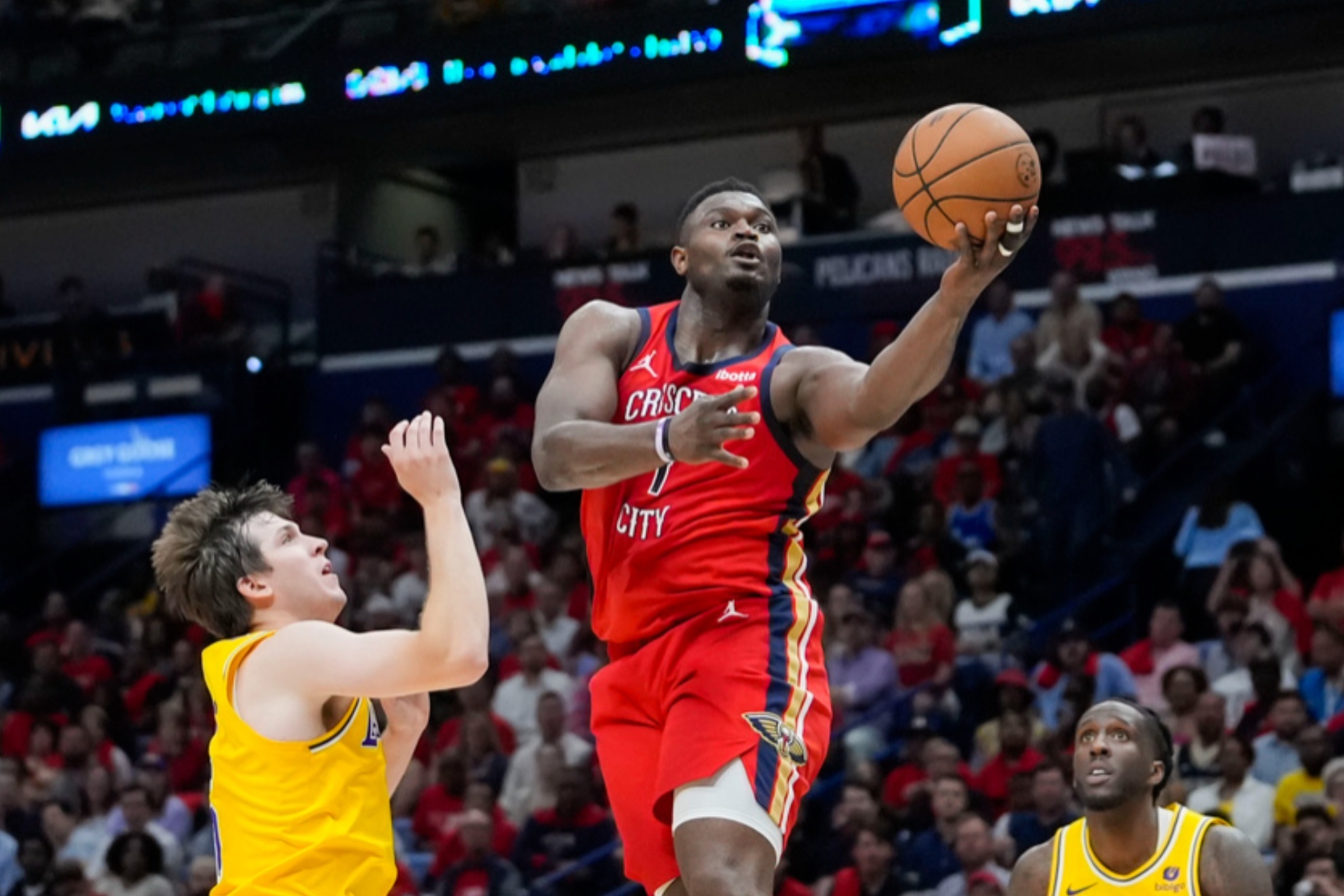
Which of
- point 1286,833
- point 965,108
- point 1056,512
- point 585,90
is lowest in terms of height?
point 1286,833

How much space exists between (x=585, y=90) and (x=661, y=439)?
10796 millimetres

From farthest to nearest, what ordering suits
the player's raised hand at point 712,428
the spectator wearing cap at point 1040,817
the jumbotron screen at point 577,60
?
the jumbotron screen at point 577,60 < the spectator wearing cap at point 1040,817 < the player's raised hand at point 712,428

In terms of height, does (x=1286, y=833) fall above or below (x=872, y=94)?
below

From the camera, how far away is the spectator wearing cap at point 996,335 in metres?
13.5

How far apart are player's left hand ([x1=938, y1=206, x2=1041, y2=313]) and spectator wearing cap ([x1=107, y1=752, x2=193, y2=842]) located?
8.45 metres

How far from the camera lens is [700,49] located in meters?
14.6

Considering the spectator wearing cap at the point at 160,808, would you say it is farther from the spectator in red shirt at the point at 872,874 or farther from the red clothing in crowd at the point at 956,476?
the red clothing in crowd at the point at 956,476

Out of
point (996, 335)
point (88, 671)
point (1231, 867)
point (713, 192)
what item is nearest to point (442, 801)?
point (88, 671)

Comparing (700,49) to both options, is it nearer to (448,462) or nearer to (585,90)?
(585,90)

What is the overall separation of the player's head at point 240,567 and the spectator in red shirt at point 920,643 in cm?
673

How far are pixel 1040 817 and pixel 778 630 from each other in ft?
15.5

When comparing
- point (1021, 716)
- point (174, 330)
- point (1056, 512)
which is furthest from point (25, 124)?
point (1021, 716)

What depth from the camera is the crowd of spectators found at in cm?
966

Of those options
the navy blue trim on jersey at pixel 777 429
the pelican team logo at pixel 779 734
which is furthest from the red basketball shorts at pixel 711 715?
the navy blue trim on jersey at pixel 777 429
